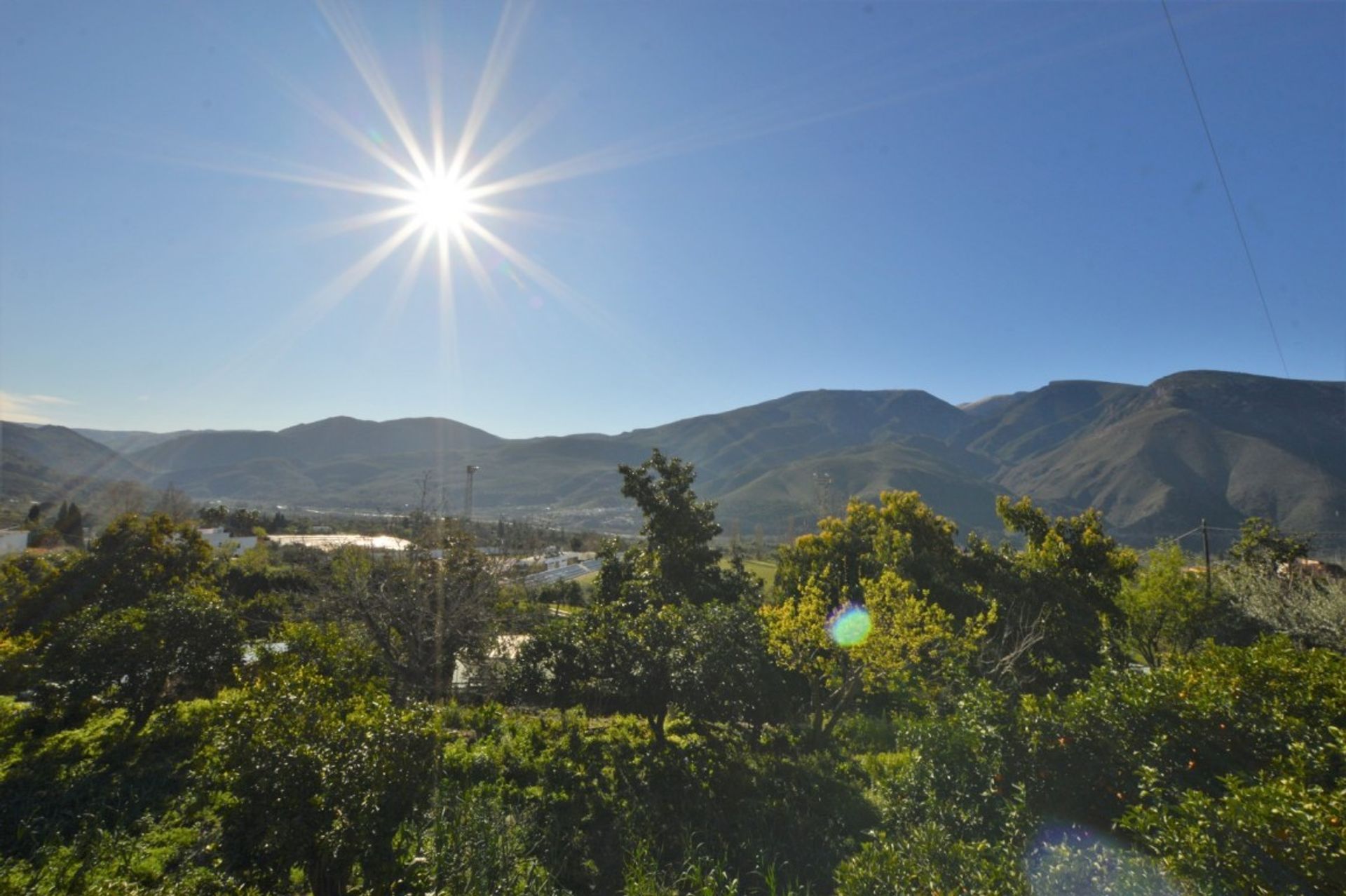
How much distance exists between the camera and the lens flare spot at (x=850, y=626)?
30.0 feet

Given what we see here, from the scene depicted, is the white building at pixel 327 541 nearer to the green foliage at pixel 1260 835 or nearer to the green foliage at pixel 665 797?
the green foliage at pixel 665 797

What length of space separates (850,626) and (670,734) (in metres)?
4.42

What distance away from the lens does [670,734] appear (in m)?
11.1

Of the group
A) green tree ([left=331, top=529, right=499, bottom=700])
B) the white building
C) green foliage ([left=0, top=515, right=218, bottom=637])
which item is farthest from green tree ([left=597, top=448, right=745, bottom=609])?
the white building

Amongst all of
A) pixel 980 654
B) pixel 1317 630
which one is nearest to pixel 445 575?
pixel 980 654

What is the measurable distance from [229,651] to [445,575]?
3.84 m

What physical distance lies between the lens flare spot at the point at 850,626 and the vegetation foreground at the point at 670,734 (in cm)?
9

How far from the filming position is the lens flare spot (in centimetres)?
914

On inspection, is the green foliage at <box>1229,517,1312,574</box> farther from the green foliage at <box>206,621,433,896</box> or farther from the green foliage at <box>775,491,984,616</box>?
the green foliage at <box>206,621,433,896</box>

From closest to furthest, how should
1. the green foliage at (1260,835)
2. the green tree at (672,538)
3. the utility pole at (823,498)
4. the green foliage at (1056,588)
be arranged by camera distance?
the green foliage at (1260,835), the green foliage at (1056,588), the green tree at (672,538), the utility pole at (823,498)

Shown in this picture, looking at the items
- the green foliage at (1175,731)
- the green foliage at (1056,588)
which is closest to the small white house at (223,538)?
the green foliage at (1056,588)

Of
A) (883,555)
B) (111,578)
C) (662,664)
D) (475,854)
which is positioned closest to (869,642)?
(662,664)

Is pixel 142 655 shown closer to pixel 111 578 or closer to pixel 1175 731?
pixel 111 578

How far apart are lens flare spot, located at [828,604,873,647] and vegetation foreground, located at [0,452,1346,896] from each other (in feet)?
0.30
